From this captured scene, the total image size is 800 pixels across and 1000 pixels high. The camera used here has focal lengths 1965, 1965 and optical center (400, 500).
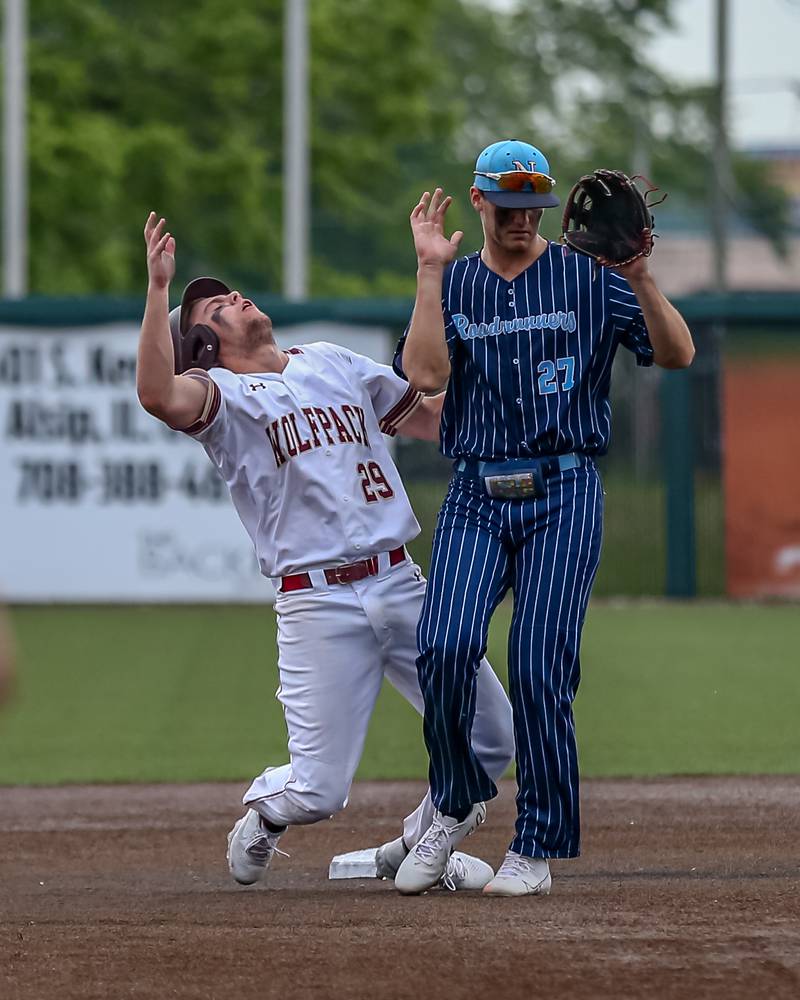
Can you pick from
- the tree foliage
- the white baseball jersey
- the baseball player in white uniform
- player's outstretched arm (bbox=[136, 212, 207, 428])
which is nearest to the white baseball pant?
the baseball player in white uniform

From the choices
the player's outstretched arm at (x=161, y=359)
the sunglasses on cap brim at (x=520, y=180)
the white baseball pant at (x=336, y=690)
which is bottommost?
the white baseball pant at (x=336, y=690)

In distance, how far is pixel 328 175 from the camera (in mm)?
31031

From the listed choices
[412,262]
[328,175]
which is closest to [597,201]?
[328,175]

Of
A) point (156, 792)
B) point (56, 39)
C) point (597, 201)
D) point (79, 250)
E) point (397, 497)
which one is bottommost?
point (156, 792)

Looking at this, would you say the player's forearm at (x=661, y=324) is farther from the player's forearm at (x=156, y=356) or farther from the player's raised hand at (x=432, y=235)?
the player's forearm at (x=156, y=356)

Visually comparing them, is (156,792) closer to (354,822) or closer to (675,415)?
(354,822)

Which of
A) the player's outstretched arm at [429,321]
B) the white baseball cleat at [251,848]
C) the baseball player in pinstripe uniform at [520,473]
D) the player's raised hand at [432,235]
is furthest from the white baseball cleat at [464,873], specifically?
the player's raised hand at [432,235]

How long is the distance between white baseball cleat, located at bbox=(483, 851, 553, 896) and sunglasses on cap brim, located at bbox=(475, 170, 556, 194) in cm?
184

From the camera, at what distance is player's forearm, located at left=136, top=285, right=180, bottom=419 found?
5.37 meters

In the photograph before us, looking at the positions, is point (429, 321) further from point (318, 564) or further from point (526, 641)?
point (526, 641)

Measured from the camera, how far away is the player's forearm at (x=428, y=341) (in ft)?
17.6

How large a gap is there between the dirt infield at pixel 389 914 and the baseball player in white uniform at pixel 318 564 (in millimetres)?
289

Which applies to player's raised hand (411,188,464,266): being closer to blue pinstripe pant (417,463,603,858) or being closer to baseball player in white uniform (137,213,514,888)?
baseball player in white uniform (137,213,514,888)

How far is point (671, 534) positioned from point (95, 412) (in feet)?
15.6
